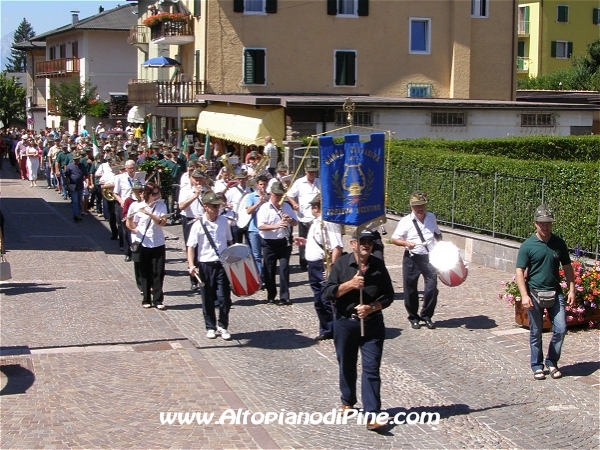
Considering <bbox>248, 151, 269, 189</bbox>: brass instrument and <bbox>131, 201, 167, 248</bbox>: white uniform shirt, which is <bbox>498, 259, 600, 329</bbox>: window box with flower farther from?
<bbox>248, 151, 269, 189</bbox>: brass instrument

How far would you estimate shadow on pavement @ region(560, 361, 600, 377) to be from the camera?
969cm

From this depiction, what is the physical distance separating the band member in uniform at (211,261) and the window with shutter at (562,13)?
2334 inches

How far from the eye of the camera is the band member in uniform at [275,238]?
43.2 ft

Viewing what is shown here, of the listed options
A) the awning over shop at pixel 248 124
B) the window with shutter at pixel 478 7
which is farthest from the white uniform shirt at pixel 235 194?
the window with shutter at pixel 478 7

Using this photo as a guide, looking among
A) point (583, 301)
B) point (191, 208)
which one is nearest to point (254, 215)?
point (191, 208)

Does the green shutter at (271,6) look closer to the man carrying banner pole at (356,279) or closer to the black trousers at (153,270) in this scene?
the black trousers at (153,270)

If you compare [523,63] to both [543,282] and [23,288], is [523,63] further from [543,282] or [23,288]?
[543,282]

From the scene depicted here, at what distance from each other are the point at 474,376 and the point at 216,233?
11.5ft

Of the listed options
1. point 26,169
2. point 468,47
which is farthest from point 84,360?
point 468,47

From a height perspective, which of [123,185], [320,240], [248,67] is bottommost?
[320,240]

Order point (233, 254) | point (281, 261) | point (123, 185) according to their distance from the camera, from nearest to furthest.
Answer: point (233, 254)
point (281, 261)
point (123, 185)

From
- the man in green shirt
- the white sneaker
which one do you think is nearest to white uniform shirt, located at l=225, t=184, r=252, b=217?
the white sneaker

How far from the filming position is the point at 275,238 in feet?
43.4

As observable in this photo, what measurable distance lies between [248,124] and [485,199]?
13.5m
